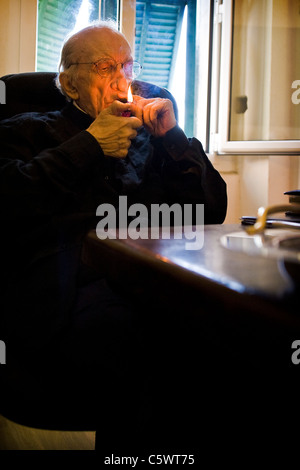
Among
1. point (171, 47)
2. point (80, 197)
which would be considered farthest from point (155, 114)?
point (171, 47)

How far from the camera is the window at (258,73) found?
2289 mm

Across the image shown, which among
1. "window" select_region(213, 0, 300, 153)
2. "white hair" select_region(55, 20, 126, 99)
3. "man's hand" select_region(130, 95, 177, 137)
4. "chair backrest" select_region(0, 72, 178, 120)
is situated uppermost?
"window" select_region(213, 0, 300, 153)

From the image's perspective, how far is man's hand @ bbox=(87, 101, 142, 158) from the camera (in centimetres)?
113

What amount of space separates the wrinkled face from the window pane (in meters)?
1.05

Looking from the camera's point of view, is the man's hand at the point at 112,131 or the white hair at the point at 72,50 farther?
the white hair at the point at 72,50

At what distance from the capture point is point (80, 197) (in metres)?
1.26

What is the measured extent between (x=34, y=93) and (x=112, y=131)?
16.8 inches

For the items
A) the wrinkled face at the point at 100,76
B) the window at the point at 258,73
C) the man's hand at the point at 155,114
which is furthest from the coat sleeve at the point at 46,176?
the window at the point at 258,73

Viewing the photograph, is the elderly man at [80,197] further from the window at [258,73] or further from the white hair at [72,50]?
the window at [258,73]

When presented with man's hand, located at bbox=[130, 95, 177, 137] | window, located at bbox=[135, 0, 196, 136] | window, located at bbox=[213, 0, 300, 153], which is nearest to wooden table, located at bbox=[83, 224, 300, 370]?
man's hand, located at bbox=[130, 95, 177, 137]

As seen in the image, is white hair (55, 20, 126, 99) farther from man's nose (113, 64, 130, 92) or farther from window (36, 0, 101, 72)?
window (36, 0, 101, 72)

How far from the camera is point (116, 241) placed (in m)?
0.65

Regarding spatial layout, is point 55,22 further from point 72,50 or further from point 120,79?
point 120,79
